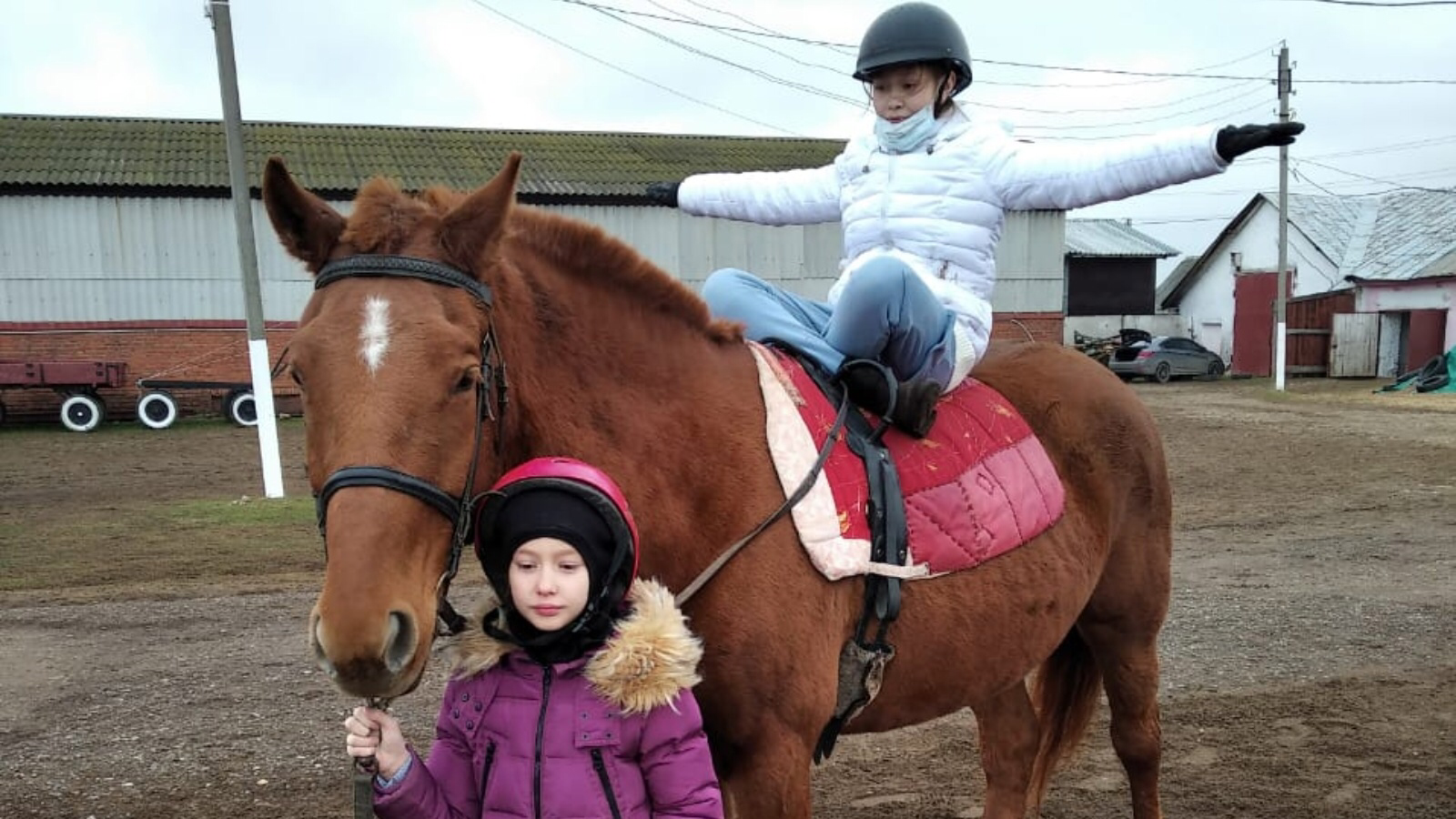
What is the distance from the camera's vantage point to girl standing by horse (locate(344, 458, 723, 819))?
175 centimetres

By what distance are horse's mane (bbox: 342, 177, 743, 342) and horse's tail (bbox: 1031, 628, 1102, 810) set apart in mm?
2193

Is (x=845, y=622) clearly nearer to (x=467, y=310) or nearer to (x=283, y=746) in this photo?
(x=467, y=310)

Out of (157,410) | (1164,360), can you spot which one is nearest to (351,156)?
(157,410)

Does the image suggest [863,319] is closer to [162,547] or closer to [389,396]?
[389,396]

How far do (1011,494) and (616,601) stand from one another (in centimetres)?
144

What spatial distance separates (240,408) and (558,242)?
1884 centimetres

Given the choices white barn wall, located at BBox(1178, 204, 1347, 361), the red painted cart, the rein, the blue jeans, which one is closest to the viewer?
the rein

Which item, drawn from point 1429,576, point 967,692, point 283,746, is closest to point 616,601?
point 967,692

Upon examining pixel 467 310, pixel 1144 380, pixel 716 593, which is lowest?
pixel 1144 380

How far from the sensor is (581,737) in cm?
182

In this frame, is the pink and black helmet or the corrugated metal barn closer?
the pink and black helmet

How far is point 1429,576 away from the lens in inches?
281

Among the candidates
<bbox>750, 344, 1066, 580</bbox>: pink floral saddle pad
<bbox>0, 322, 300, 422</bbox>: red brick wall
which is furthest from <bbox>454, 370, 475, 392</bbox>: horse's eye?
<bbox>0, 322, 300, 422</bbox>: red brick wall

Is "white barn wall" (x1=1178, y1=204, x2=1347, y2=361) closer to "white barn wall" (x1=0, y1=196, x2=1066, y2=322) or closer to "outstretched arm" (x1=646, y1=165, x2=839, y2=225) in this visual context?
"white barn wall" (x1=0, y1=196, x2=1066, y2=322)
